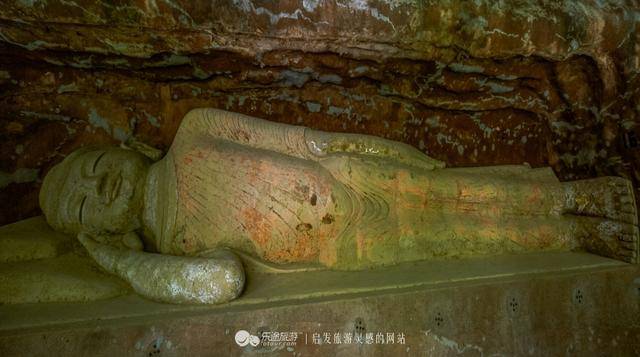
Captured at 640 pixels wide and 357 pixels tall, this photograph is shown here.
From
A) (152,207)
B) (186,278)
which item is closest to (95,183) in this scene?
(152,207)

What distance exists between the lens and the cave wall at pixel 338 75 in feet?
7.38

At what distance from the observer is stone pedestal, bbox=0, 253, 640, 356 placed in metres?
1.84

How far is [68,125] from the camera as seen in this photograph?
2.81 meters

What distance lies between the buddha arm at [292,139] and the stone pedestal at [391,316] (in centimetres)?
66

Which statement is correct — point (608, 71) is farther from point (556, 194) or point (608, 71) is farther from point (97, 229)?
point (97, 229)

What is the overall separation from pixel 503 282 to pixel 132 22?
7.64 ft

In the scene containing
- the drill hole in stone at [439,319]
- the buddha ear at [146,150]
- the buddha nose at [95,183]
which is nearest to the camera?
the drill hole in stone at [439,319]

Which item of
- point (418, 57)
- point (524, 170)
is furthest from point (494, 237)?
point (418, 57)

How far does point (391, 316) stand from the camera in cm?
200

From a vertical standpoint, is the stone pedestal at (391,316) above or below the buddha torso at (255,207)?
below

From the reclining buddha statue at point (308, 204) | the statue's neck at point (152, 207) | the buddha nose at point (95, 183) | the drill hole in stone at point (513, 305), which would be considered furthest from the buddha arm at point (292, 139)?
the drill hole in stone at point (513, 305)

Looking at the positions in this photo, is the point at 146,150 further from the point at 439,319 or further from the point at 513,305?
the point at 513,305

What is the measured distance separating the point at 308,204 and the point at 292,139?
408mm

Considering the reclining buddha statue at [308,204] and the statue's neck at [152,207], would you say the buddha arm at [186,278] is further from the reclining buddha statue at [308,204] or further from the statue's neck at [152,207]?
the statue's neck at [152,207]
